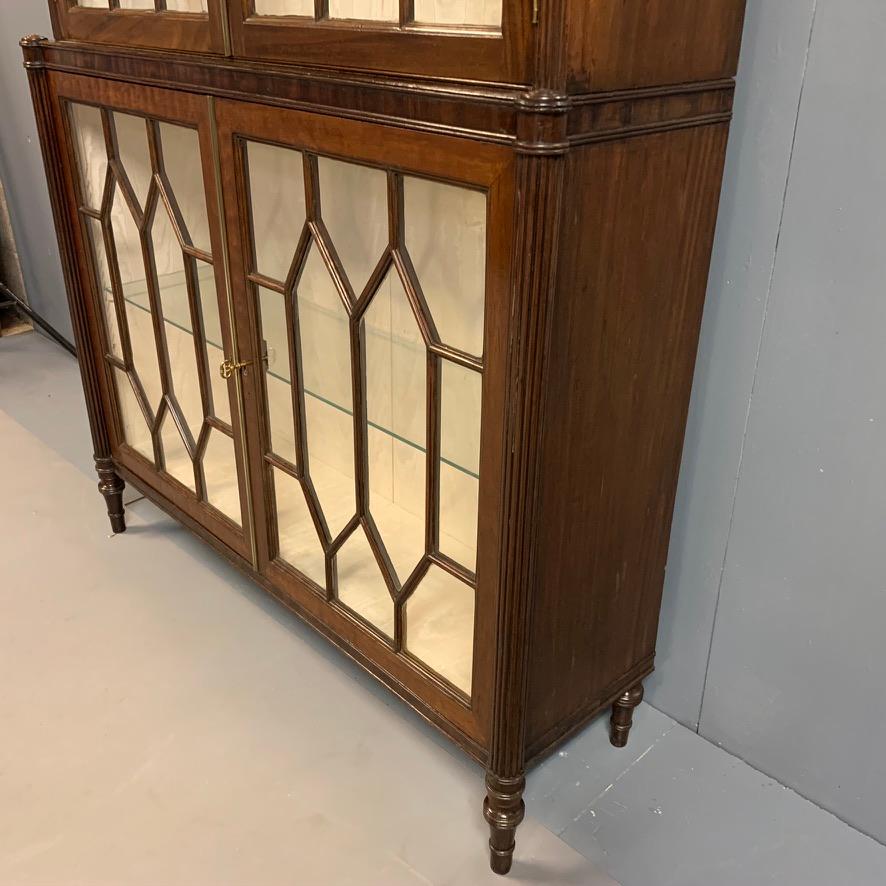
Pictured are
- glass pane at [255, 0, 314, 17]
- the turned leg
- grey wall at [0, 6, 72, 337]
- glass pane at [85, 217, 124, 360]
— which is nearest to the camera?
glass pane at [255, 0, 314, 17]

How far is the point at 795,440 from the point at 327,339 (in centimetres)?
63

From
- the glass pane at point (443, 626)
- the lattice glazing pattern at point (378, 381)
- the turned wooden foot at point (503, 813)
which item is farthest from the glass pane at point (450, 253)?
the turned wooden foot at point (503, 813)

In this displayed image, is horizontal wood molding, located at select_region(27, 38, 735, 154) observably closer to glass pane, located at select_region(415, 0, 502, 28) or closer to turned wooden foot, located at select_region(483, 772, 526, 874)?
glass pane, located at select_region(415, 0, 502, 28)

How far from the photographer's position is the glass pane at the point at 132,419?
1752mm

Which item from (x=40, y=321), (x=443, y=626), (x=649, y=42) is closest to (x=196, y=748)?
(x=443, y=626)

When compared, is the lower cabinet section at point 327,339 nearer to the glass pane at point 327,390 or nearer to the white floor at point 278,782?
the glass pane at point 327,390

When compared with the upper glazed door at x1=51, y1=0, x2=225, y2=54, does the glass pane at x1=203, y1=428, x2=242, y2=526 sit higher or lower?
lower

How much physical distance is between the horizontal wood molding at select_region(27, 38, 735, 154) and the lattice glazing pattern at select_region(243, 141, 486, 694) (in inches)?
2.8

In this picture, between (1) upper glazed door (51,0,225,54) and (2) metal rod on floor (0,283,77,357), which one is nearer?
(1) upper glazed door (51,0,225,54)

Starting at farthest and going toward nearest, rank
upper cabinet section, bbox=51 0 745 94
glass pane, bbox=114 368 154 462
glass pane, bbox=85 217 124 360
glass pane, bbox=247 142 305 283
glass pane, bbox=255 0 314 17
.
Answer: glass pane, bbox=114 368 154 462 → glass pane, bbox=85 217 124 360 → glass pane, bbox=247 142 305 283 → glass pane, bbox=255 0 314 17 → upper cabinet section, bbox=51 0 745 94

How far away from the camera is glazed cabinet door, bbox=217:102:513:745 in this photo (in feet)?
3.16

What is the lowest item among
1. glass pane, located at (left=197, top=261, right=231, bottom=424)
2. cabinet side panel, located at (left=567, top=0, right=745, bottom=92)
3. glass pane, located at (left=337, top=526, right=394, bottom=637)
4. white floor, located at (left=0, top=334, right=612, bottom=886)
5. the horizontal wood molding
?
white floor, located at (left=0, top=334, right=612, bottom=886)

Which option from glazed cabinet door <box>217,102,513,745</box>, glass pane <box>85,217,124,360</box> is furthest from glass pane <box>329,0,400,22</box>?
glass pane <box>85,217,124,360</box>

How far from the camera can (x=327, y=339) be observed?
1213 mm
